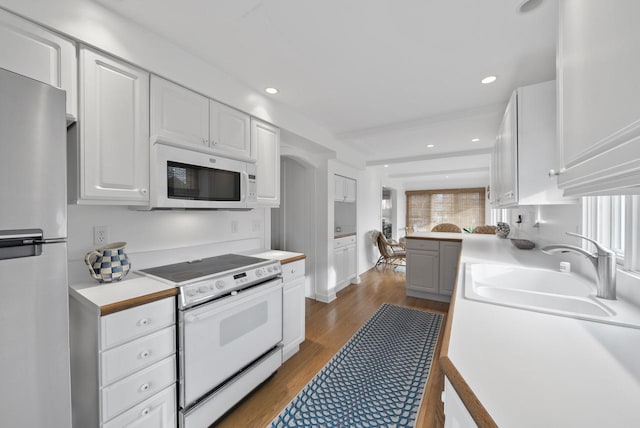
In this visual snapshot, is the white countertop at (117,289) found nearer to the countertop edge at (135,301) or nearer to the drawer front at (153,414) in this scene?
the countertop edge at (135,301)

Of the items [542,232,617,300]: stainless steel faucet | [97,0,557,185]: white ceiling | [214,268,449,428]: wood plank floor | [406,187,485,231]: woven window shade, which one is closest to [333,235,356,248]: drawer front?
[214,268,449,428]: wood plank floor

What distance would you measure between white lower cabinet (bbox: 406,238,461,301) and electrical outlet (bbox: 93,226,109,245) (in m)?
3.62

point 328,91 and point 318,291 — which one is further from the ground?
point 328,91

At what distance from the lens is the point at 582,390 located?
0.59m

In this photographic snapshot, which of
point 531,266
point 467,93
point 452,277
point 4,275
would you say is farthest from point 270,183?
point 452,277

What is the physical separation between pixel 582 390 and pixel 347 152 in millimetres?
3712

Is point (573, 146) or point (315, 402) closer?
point (573, 146)

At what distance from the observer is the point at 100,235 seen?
1626 mm

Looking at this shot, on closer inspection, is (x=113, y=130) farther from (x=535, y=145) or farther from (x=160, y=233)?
(x=535, y=145)

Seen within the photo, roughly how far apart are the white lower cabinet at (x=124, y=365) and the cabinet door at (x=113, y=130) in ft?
2.04

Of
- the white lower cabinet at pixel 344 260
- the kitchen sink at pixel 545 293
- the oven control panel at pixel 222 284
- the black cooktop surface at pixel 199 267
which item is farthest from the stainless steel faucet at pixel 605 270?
the white lower cabinet at pixel 344 260

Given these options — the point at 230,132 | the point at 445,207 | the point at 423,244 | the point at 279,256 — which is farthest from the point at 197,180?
the point at 445,207

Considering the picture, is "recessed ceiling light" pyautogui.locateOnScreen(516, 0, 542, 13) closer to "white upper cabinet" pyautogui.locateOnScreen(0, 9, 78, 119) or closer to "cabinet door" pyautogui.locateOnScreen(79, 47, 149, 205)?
"cabinet door" pyautogui.locateOnScreen(79, 47, 149, 205)

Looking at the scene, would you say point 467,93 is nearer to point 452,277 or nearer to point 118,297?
point 452,277
